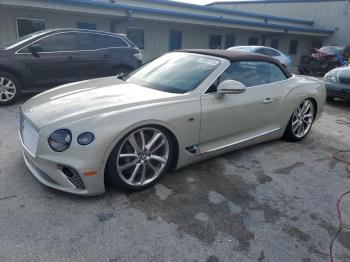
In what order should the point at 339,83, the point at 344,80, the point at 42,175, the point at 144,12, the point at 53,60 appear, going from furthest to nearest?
1. the point at 144,12
2. the point at 339,83
3. the point at 344,80
4. the point at 53,60
5. the point at 42,175

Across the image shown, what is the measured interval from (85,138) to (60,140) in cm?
23

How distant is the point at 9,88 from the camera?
6.27m

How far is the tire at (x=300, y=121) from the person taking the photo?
4.75m

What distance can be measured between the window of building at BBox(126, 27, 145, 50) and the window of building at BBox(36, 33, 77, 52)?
777 centimetres

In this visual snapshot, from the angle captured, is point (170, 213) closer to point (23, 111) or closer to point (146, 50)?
point (23, 111)

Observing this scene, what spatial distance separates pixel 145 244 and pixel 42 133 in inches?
52.3

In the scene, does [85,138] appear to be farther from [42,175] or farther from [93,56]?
[93,56]

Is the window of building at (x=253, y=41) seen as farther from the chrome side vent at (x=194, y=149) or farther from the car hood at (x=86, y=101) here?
the chrome side vent at (x=194, y=149)

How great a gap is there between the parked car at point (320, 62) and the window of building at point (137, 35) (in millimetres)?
8409

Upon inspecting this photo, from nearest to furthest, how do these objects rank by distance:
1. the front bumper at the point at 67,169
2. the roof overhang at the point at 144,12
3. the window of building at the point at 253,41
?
the front bumper at the point at 67,169 < the roof overhang at the point at 144,12 < the window of building at the point at 253,41

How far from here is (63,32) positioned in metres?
6.84

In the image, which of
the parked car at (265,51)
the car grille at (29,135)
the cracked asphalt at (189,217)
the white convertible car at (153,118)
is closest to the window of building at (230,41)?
the parked car at (265,51)

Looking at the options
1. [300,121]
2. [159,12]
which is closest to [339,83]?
[300,121]

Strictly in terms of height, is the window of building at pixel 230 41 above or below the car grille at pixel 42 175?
above
